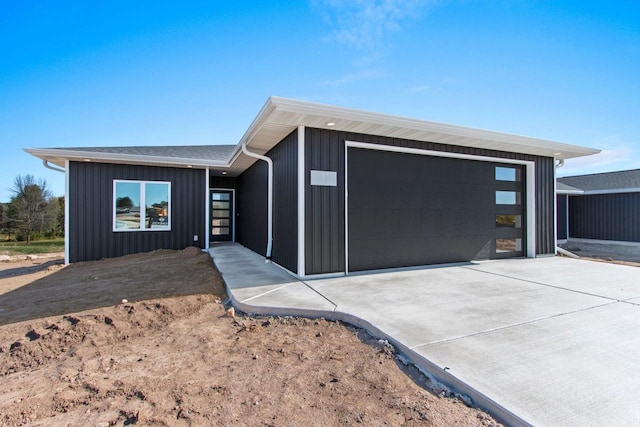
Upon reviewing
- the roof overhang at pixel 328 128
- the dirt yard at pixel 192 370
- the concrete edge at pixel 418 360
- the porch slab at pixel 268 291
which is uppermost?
the roof overhang at pixel 328 128

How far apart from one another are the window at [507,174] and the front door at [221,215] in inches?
343

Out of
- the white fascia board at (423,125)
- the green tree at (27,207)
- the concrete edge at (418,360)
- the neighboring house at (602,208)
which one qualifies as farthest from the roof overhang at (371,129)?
the green tree at (27,207)

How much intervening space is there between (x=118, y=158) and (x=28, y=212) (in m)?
16.4

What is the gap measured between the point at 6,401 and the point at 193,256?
530cm

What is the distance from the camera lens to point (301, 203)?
4.91m

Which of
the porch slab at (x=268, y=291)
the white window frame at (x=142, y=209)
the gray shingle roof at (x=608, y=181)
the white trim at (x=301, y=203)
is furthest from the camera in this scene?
the gray shingle roof at (x=608, y=181)

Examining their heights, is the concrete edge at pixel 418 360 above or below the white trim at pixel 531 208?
below

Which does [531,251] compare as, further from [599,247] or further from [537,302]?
[599,247]

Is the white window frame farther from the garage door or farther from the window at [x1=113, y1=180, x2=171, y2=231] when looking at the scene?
the garage door

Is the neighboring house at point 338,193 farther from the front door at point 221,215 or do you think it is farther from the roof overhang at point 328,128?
the front door at point 221,215

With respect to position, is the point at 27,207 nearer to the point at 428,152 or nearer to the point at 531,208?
the point at 428,152

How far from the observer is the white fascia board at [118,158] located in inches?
A: 263

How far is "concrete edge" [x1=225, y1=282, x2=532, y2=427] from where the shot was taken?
1.67m

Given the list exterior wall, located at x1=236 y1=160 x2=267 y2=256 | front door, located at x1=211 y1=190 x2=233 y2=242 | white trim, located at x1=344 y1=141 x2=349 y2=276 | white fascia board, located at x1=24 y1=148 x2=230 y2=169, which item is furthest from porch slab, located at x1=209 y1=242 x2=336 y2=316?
front door, located at x1=211 y1=190 x2=233 y2=242
